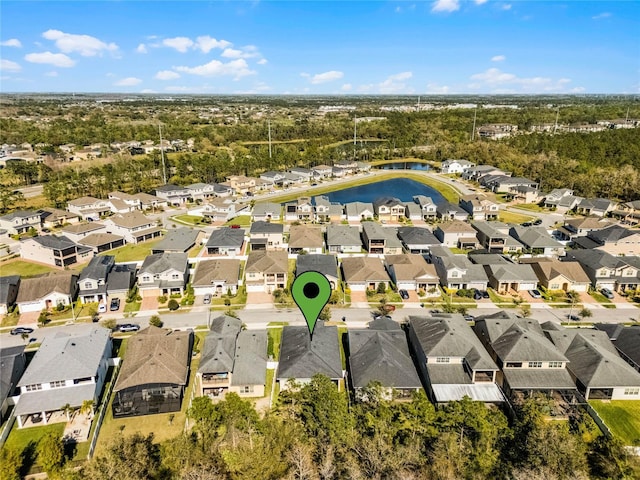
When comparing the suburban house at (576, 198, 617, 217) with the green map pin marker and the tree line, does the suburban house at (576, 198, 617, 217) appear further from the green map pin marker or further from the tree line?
the green map pin marker

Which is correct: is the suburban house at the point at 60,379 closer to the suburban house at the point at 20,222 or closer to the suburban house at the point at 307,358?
the suburban house at the point at 307,358

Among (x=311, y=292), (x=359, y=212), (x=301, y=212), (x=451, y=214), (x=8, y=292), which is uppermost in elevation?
(x=311, y=292)

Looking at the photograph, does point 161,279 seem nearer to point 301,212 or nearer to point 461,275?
point 301,212

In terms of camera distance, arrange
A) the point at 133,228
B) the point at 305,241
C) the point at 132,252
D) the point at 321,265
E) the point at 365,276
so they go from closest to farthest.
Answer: the point at 365,276 → the point at 321,265 → the point at 305,241 → the point at 132,252 → the point at 133,228

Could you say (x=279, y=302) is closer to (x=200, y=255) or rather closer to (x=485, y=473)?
(x=200, y=255)

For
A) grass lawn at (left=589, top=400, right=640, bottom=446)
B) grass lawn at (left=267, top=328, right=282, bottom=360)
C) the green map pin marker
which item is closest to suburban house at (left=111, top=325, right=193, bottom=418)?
grass lawn at (left=267, top=328, right=282, bottom=360)

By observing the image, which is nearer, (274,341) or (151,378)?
(151,378)

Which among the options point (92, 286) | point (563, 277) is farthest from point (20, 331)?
point (563, 277)
